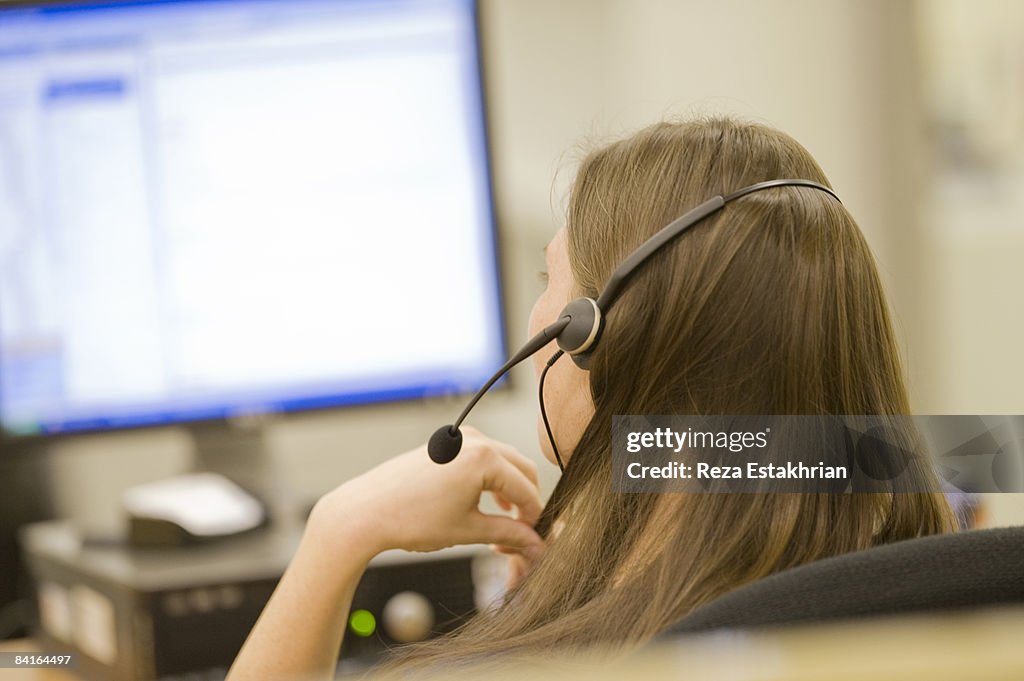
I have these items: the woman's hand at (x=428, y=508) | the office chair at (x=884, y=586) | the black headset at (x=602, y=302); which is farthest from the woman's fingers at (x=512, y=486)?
the office chair at (x=884, y=586)

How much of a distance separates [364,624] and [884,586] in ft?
1.48

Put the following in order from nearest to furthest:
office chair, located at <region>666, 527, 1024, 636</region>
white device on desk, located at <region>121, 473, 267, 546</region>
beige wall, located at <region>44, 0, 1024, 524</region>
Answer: office chair, located at <region>666, 527, 1024, 636</region>, white device on desk, located at <region>121, 473, 267, 546</region>, beige wall, located at <region>44, 0, 1024, 524</region>

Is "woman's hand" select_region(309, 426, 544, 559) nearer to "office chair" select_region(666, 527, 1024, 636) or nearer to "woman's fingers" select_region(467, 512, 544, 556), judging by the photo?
"woman's fingers" select_region(467, 512, 544, 556)

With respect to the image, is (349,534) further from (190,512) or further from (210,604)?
(190,512)

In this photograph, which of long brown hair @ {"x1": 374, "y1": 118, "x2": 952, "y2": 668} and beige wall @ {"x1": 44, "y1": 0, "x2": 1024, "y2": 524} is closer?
long brown hair @ {"x1": 374, "y1": 118, "x2": 952, "y2": 668}

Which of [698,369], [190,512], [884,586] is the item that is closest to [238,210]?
[190,512]

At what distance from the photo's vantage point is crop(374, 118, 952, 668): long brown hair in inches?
18.3

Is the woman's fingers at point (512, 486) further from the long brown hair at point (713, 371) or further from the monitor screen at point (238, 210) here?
the monitor screen at point (238, 210)

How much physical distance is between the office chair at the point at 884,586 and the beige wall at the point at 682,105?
0.59m

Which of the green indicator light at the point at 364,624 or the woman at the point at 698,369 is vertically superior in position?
the woman at the point at 698,369

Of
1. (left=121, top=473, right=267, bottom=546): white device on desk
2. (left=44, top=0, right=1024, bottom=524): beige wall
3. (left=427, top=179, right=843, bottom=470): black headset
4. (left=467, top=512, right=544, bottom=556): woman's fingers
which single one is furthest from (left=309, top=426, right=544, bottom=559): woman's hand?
(left=44, top=0, right=1024, bottom=524): beige wall

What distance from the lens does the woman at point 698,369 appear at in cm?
47

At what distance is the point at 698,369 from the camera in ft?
1.59

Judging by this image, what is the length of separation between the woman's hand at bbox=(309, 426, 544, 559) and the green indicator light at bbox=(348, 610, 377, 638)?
0.38 feet
